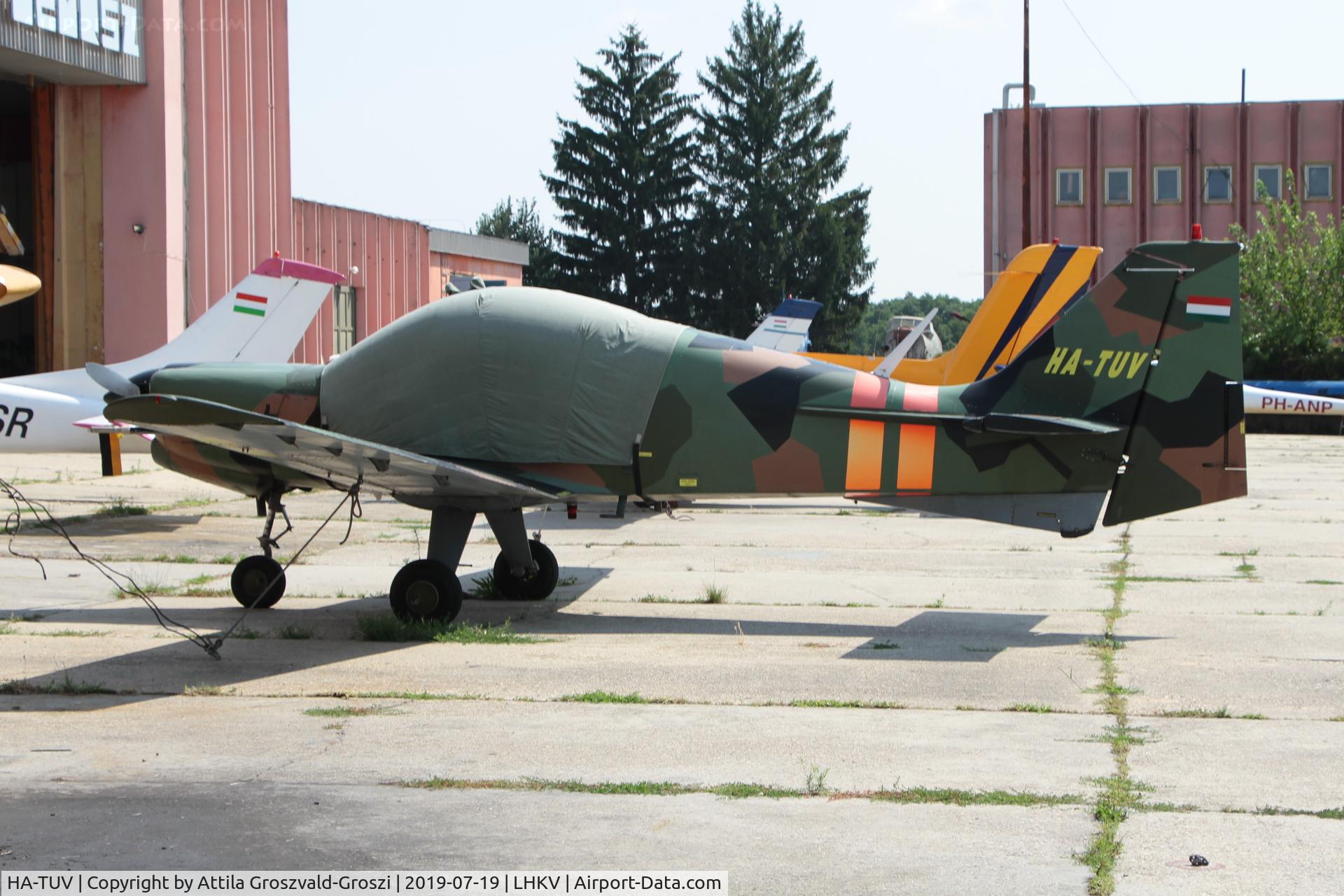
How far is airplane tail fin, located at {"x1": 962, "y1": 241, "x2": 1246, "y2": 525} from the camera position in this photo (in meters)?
9.51

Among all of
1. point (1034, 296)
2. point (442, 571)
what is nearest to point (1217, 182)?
point (1034, 296)

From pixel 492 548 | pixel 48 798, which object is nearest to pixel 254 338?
pixel 492 548

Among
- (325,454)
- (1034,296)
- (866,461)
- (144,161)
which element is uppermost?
(144,161)

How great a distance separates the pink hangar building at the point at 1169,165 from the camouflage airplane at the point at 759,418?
50.1 m

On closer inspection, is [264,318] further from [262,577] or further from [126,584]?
[262,577]

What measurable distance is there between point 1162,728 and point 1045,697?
80cm

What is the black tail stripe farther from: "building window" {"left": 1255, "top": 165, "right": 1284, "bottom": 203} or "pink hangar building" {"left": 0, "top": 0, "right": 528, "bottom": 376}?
"building window" {"left": 1255, "top": 165, "right": 1284, "bottom": 203}

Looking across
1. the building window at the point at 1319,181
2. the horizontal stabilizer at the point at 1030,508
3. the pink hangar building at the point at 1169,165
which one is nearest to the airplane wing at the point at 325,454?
the horizontal stabilizer at the point at 1030,508

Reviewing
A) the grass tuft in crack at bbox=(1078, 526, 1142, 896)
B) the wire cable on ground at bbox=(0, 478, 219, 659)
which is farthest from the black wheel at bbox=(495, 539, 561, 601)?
the grass tuft in crack at bbox=(1078, 526, 1142, 896)

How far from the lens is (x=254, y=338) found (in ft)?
59.3

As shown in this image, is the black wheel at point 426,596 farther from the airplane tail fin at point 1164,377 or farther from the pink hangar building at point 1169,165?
the pink hangar building at point 1169,165

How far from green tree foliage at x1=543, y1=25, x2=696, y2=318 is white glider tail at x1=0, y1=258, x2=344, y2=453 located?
158 ft

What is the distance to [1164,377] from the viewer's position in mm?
9594

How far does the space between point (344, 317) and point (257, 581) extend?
3229 cm
